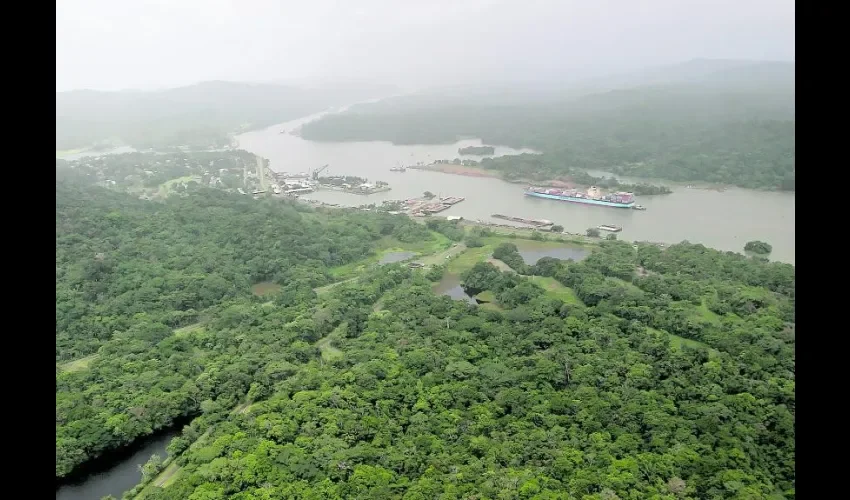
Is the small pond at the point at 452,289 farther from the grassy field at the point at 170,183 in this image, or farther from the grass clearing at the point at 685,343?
the grassy field at the point at 170,183

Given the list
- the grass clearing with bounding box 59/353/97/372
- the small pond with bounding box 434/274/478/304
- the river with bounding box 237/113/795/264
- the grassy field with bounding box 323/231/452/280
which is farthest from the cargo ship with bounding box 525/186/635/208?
the grass clearing with bounding box 59/353/97/372

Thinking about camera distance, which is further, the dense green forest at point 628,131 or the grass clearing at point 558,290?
the dense green forest at point 628,131

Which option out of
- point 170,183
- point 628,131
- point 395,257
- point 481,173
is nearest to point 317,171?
point 170,183

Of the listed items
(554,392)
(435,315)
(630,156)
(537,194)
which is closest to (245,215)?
(435,315)

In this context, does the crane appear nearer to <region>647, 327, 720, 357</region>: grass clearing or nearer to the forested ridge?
the forested ridge

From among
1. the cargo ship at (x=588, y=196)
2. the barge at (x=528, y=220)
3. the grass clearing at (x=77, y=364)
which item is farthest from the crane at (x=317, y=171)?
the grass clearing at (x=77, y=364)

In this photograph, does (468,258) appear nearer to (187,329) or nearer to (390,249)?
(390,249)
